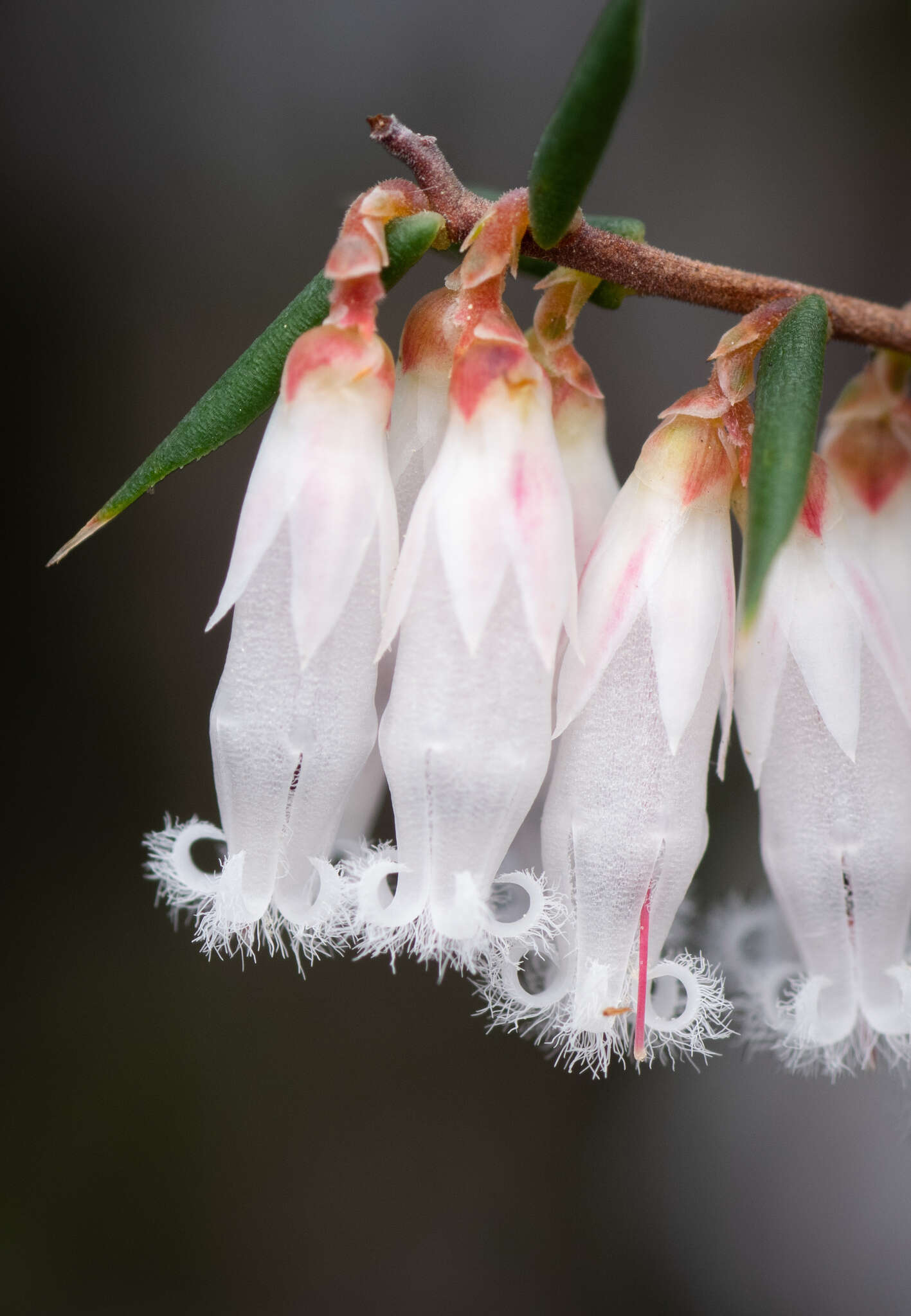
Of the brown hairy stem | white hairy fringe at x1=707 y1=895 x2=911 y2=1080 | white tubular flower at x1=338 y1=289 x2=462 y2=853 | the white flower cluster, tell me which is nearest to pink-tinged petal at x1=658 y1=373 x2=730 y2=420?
the white flower cluster

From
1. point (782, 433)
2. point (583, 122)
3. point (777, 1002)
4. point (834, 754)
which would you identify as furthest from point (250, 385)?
point (777, 1002)

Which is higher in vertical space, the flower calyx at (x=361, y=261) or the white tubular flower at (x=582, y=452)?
the white tubular flower at (x=582, y=452)

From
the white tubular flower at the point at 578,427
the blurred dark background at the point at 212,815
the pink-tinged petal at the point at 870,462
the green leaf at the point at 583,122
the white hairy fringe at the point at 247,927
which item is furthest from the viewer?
the blurred dark background at the point at 212,815

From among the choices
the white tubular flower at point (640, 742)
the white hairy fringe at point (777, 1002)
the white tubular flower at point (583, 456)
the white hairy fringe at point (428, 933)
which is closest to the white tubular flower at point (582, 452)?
the white tubular flower at point (583, 456)

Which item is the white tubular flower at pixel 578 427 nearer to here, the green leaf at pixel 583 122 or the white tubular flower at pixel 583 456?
the white tubular flower at pixel 583 456

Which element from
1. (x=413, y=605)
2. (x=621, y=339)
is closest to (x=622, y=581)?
(x=413, y=605)

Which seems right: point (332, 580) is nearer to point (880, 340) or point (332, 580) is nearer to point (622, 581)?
point (622, 581)

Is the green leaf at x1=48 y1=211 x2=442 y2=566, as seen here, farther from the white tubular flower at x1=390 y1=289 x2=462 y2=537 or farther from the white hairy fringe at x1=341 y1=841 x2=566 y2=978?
the white hairy fringe at x1=341 y1=841 x2=566 y2=978
